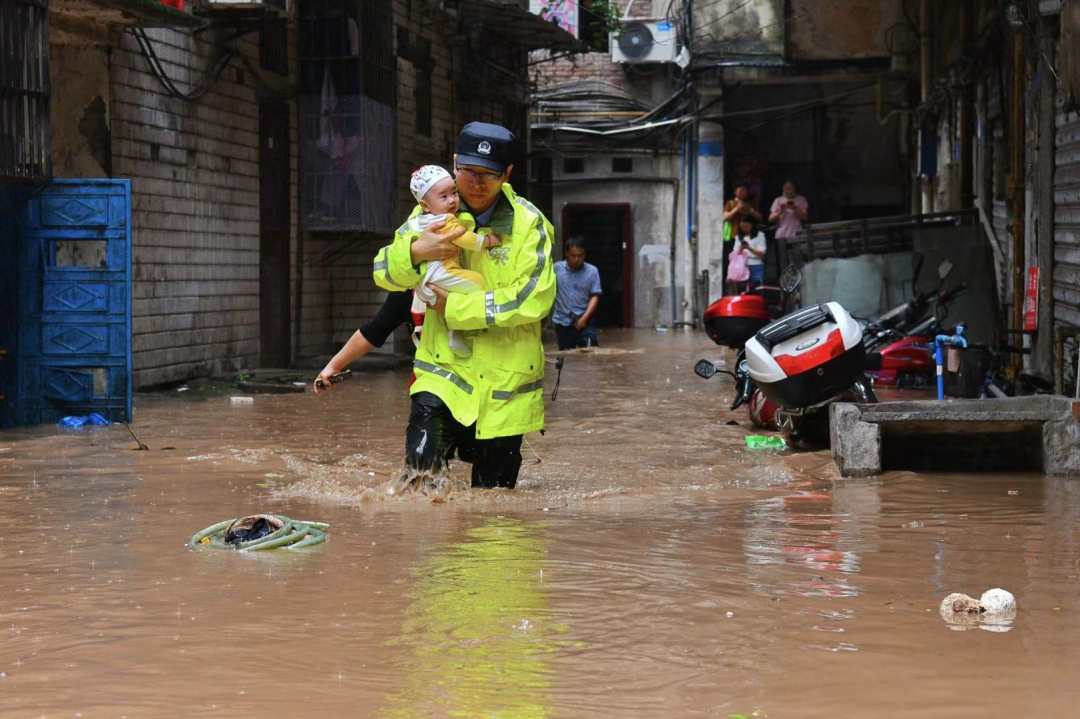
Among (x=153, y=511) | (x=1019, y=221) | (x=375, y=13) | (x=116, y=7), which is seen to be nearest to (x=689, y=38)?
(x=375, y=13)

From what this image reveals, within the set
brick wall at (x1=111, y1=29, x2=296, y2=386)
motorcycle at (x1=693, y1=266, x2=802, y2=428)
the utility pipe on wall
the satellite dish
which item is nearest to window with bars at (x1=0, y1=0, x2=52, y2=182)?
brick wall at (x1=111, y1=29, x2=296, y2=386)

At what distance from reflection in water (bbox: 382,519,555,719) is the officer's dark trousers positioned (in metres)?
0.71

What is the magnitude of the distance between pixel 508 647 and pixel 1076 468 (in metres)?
4.98

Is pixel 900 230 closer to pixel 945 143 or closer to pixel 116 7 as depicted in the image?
pixel 945 143

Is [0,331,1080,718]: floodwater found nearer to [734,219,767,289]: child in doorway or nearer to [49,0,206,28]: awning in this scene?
[49,0,206,28]: awning

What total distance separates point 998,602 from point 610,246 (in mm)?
28181

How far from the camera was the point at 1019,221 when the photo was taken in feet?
48.6

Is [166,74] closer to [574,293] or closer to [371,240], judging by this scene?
[371,240]

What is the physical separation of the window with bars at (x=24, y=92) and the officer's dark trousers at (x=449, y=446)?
539 cm

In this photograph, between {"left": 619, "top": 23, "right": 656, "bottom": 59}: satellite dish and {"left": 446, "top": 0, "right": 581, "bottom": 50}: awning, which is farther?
{"left": 619, "top": 23, "right": 656, "bottom": 59}: satellite dish

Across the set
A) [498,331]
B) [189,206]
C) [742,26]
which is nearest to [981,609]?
[498,331]

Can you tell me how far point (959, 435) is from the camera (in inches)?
357

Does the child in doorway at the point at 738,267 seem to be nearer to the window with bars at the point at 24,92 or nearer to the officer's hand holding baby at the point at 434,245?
the window with bars at the point at 24,92

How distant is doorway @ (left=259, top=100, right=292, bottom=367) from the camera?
747 inches
